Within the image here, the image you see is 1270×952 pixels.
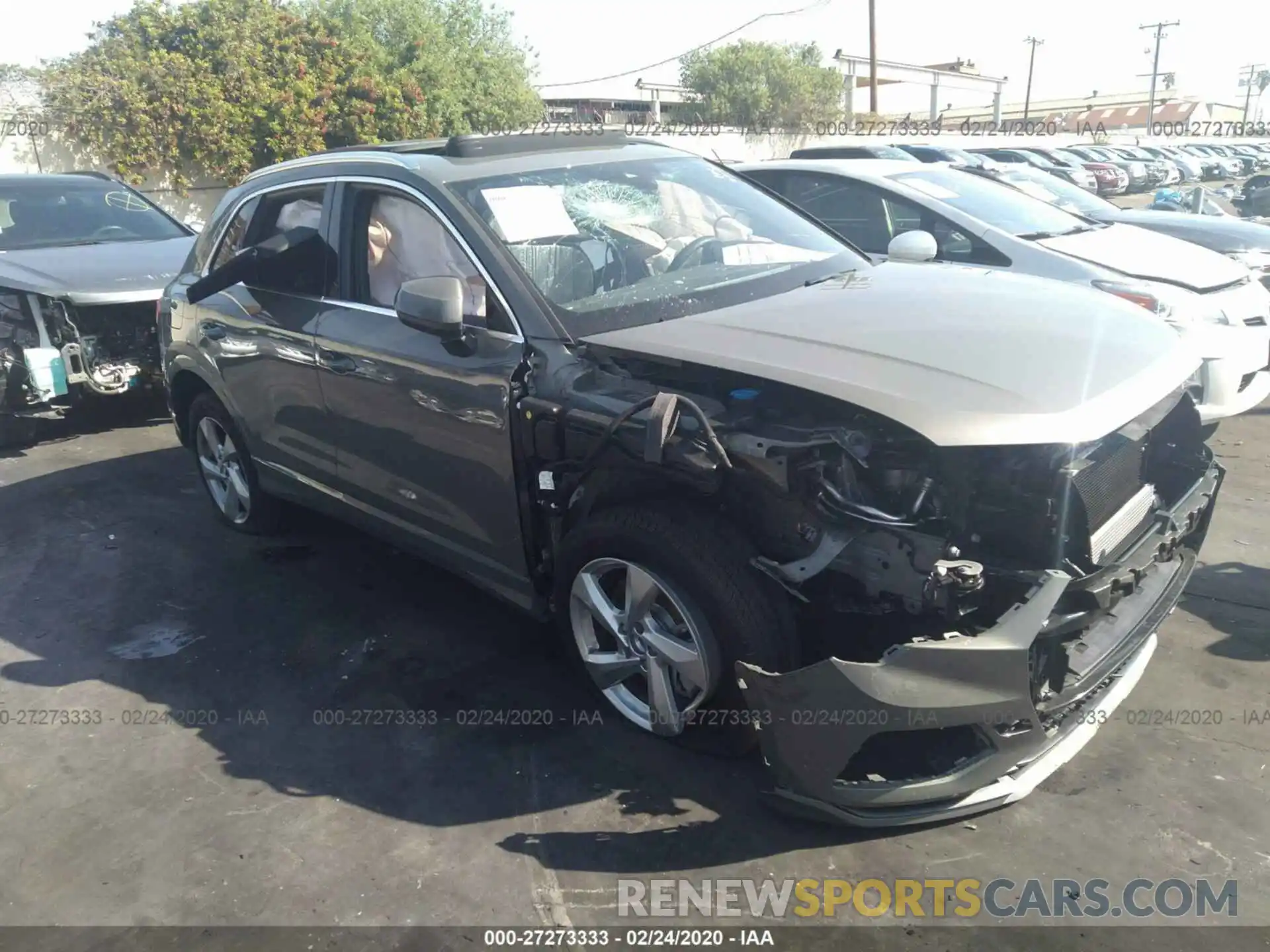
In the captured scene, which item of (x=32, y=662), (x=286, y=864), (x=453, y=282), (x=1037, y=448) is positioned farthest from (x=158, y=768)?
(x=1037, y=448)

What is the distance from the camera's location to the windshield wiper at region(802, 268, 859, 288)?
12.3 feet

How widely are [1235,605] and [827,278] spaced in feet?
7.35

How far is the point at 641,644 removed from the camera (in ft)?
10.4

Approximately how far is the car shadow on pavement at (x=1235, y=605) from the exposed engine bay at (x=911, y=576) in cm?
112

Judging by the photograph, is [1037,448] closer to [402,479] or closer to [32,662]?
[402,479]

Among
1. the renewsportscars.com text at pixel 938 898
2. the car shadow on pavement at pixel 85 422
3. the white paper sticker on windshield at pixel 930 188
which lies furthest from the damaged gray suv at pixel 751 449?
the car shadow on pavement at pixel 85 422

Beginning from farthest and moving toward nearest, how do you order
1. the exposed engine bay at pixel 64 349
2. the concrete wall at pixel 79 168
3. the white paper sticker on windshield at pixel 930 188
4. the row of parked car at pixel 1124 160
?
the row of parked car at pixel 1124 160 < the concrete wall at pixel 79 168 < the exposed engine bay at pixel 64 349 < the white paper sticker on windshield at pixel 930 188

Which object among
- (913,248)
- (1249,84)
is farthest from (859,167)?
(1249,84)

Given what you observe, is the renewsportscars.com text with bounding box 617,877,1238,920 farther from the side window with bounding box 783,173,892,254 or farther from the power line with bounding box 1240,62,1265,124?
the power line with bounding box 1240,62,1265,124

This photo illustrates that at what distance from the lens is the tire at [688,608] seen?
111 inches

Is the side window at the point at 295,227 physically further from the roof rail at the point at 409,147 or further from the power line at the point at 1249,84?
the power line at the point at 1249,84

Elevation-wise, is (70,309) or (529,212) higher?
(529,212)

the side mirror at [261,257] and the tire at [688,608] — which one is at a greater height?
the side mirror at [261,257]

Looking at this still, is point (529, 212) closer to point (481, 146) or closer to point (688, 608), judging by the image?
point (481, 146)
